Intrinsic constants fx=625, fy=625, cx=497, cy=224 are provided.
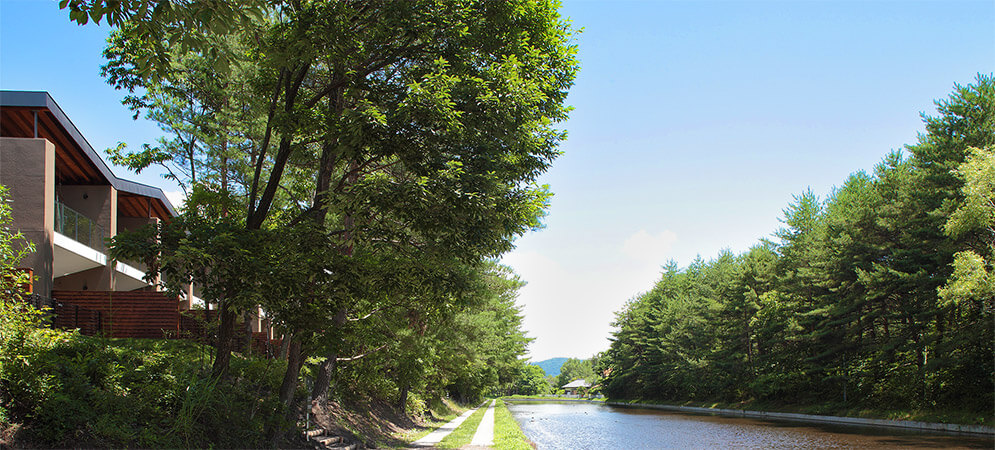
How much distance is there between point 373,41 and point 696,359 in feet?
176

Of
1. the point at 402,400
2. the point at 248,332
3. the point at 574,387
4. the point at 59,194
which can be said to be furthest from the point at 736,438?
the point at 574,387

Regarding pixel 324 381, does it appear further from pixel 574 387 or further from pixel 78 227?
pixel 574 387

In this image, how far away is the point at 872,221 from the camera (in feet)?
101

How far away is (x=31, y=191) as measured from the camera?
15.1 metres

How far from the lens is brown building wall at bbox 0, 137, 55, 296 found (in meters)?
14.9

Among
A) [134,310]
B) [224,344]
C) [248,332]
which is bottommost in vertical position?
[224,344]

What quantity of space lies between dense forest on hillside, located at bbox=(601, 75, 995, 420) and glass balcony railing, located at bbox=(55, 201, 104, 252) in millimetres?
27109

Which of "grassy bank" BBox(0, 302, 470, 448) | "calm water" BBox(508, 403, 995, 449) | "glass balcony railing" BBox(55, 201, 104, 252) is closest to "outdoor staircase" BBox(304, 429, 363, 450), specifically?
"grassy bank" BBox(0, 302, 470, 448)

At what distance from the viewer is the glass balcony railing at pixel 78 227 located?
Answer: 16.8m

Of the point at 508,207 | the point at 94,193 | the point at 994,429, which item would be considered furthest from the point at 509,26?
the point at 994,429

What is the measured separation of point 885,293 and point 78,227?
1278 inches

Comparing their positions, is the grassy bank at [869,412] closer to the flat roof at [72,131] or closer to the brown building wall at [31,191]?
the brown building wall at [31,191]

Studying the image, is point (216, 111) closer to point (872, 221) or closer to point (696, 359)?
point (872, 221)

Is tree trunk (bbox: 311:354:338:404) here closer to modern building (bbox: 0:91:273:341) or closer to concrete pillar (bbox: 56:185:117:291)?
modern building (bbox: 0:91:273:341)
